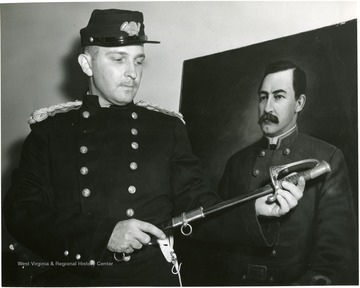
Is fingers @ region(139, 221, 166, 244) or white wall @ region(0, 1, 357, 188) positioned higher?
white wall @ region(0, 1, 357, 188)

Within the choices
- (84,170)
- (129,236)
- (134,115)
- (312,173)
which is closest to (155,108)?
(134,115)

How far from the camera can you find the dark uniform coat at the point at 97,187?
1.35 meters

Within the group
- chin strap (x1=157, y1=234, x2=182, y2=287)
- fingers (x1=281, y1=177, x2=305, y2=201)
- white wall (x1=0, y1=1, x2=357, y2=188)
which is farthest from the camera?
white wall (x1=0, y1=1, x2=357, y2=188)

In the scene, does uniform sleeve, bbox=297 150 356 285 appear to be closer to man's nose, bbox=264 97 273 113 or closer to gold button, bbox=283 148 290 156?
gold button, bbox=283 148 290 156

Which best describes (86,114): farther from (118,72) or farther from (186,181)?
(186,181)

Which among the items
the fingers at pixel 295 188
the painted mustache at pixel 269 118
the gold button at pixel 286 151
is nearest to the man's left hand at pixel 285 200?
the fingers at pixel 295 188

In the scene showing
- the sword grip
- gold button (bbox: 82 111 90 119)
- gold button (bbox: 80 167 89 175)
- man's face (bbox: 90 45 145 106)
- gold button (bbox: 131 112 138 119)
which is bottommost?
gold button (bbox: 80 167 89 175)

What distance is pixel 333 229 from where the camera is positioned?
1.35 m

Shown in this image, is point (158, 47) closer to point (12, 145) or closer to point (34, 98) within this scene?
point (34, 98)

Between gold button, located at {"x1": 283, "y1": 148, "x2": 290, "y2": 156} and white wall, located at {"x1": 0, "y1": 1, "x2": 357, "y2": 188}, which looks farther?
white wall, located at {"x1": 0, "y1": 1, "x2": 357, "y2": 188}

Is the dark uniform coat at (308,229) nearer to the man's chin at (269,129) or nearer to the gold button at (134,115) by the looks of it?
the man's chin at (269,129)

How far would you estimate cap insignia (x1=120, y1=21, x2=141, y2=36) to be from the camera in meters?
1.42

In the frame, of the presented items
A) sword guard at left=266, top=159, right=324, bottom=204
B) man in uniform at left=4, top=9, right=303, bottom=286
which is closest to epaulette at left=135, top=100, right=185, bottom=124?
man in uniform at left=4, top=9, right=303, bottom=286

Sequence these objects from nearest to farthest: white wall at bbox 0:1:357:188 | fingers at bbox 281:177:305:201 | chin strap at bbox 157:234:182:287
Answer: fingers at bbox 281:177:305:201
chin strap at bbox 157:234:182:287
white wall at bbox 0:1:357:188
